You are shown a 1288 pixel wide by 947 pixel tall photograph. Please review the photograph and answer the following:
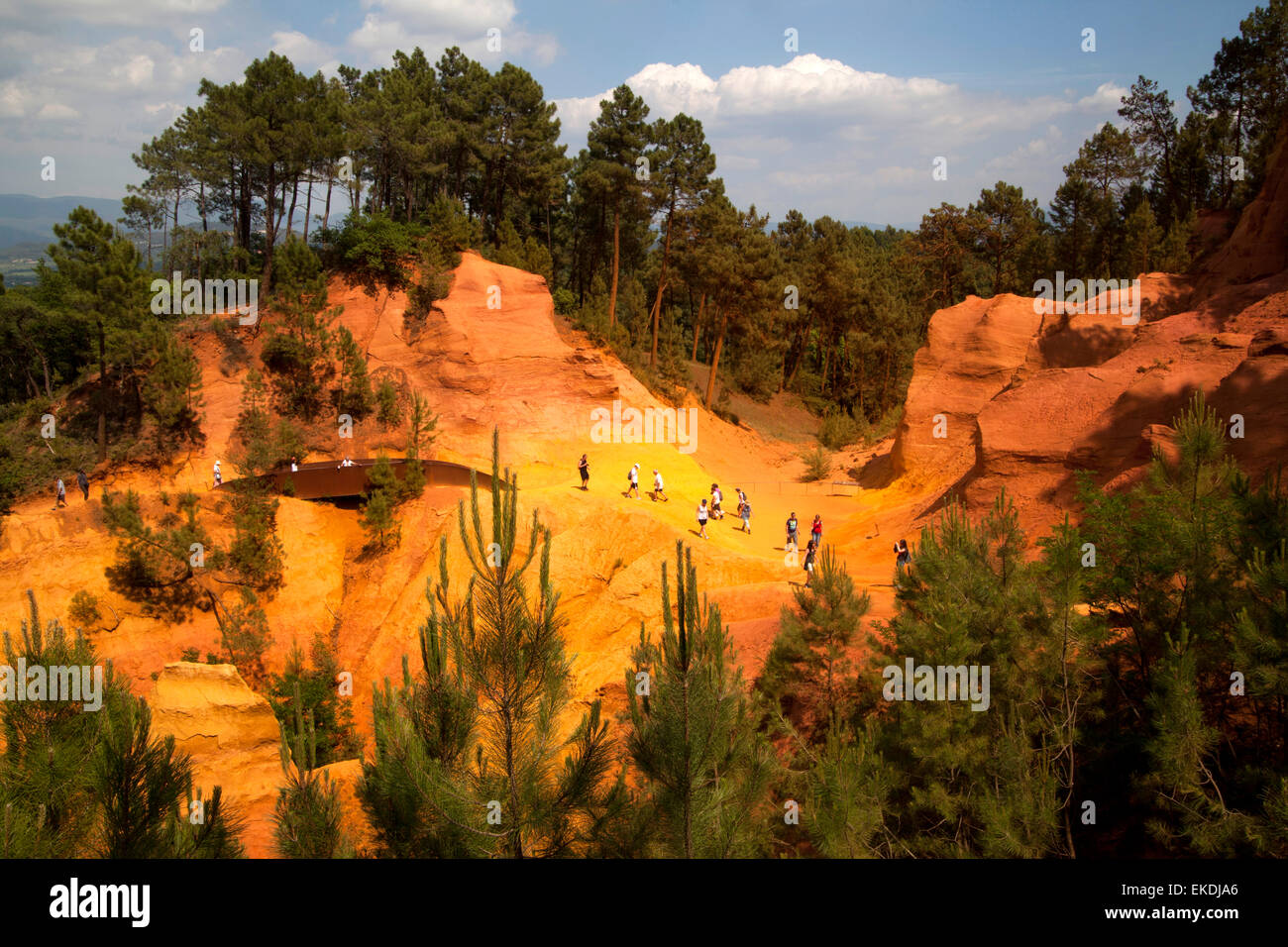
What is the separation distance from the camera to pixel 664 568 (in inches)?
219

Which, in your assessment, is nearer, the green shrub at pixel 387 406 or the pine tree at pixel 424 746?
the pine tree at pixel 424 746

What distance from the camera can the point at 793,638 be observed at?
1279cm

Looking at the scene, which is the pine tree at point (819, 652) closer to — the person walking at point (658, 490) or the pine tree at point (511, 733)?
the pine tree at point (511, 733)

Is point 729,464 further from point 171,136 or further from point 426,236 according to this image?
point 171,136

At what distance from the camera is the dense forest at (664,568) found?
5.95m

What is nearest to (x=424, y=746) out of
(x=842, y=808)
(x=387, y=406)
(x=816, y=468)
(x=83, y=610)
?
(x=842, y=808)

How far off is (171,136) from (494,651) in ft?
185

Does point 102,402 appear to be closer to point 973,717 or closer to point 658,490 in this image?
point 658,490

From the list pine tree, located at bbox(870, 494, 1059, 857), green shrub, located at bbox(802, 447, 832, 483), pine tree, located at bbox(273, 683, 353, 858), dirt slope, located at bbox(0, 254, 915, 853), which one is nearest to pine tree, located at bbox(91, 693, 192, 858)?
pine tree, located at bbox(273, 683, 353, 858)

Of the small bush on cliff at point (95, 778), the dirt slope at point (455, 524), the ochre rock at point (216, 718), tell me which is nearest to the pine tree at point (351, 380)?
the dirt slope at point (455, 524)

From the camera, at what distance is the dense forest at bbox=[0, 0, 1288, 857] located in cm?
595

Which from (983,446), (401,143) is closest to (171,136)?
(401,143)

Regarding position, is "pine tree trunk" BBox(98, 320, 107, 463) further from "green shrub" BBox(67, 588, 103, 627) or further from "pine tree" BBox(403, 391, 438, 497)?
"pine tree" BBox(403, 391, 438, 497)
